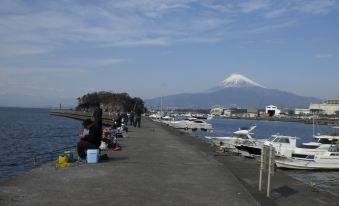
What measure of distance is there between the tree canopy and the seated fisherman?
115 meters

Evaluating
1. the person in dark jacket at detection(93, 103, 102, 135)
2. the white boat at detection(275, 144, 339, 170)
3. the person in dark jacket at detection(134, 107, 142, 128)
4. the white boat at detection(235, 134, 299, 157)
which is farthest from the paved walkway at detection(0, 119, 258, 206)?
the person in dark jacket at detection(134, 107, 142, 128)

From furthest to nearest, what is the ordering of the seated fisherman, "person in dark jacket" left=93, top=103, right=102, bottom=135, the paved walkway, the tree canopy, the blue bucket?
1. the tree canopy
2. "person in dark jacket" left=93, top=103, right=102, bottom=135
3. the seated fisherman
4. the blue bucket
5. the paved walkway

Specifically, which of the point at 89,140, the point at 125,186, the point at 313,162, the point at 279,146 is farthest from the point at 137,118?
the point at 125,186

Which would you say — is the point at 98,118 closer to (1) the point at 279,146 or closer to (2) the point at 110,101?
(1) the point at 279,146

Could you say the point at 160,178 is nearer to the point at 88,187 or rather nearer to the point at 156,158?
the point at 88,187

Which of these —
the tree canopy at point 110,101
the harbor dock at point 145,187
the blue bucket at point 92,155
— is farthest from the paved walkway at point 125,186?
the tree canopy at point 110,101

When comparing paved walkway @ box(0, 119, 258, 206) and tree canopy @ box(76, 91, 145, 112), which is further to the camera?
tree canopy @ box(76, 91, 145, 112)

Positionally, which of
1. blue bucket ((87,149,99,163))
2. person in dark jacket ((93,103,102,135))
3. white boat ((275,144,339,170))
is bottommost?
white boat ((275,144,339,170))

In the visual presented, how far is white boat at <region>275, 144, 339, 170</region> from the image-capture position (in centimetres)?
2522

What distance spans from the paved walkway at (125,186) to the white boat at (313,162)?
11443 mm

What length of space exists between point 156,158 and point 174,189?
6.78 m

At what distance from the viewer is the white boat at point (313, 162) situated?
25.2m

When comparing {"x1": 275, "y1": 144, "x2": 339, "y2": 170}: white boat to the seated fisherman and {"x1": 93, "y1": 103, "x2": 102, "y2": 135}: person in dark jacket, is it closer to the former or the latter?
{"x1": 93, "y1": 103, "x2": 102, "y2": 135}: person in dark jacket

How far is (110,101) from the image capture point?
453 ft
